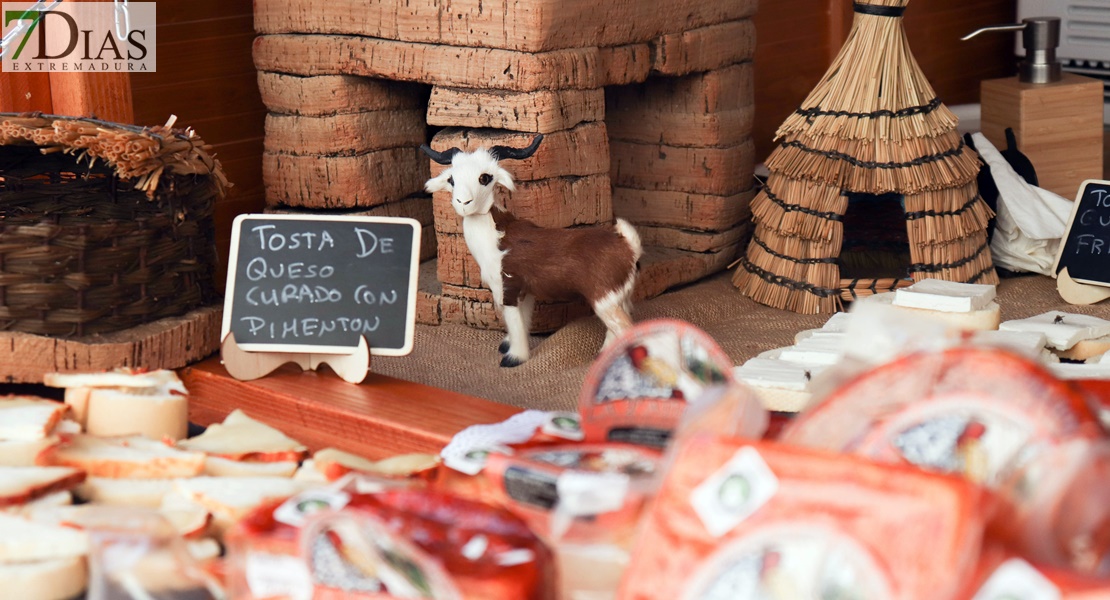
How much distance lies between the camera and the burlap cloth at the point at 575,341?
3.10 m

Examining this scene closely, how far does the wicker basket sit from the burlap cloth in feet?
2.60

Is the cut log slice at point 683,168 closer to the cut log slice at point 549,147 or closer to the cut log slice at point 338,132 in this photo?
the cut log slice at point 549,147

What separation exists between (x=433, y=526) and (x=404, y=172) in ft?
9.45

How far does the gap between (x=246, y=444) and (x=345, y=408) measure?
311 mm

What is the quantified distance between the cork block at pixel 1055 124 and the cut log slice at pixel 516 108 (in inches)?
72.0

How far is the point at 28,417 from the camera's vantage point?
6.07 feet

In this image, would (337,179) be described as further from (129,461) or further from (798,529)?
(798,529)

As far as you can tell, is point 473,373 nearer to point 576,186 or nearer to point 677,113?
point 576,186

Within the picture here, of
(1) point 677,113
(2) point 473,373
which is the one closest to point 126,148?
(2) point 473,373

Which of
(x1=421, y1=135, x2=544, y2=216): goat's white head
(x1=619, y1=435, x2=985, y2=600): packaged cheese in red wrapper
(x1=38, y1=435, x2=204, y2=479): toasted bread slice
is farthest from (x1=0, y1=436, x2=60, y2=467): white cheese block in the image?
(x1=421, y1=135, x2=544, y2=216): goat's white head

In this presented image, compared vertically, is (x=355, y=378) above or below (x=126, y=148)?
below

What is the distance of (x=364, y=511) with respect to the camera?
44.9 inches

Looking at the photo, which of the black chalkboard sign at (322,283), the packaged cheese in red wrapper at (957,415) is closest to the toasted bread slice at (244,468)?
the black chalkboard sign at (322,283)

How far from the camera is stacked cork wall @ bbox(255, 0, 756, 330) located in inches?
131
